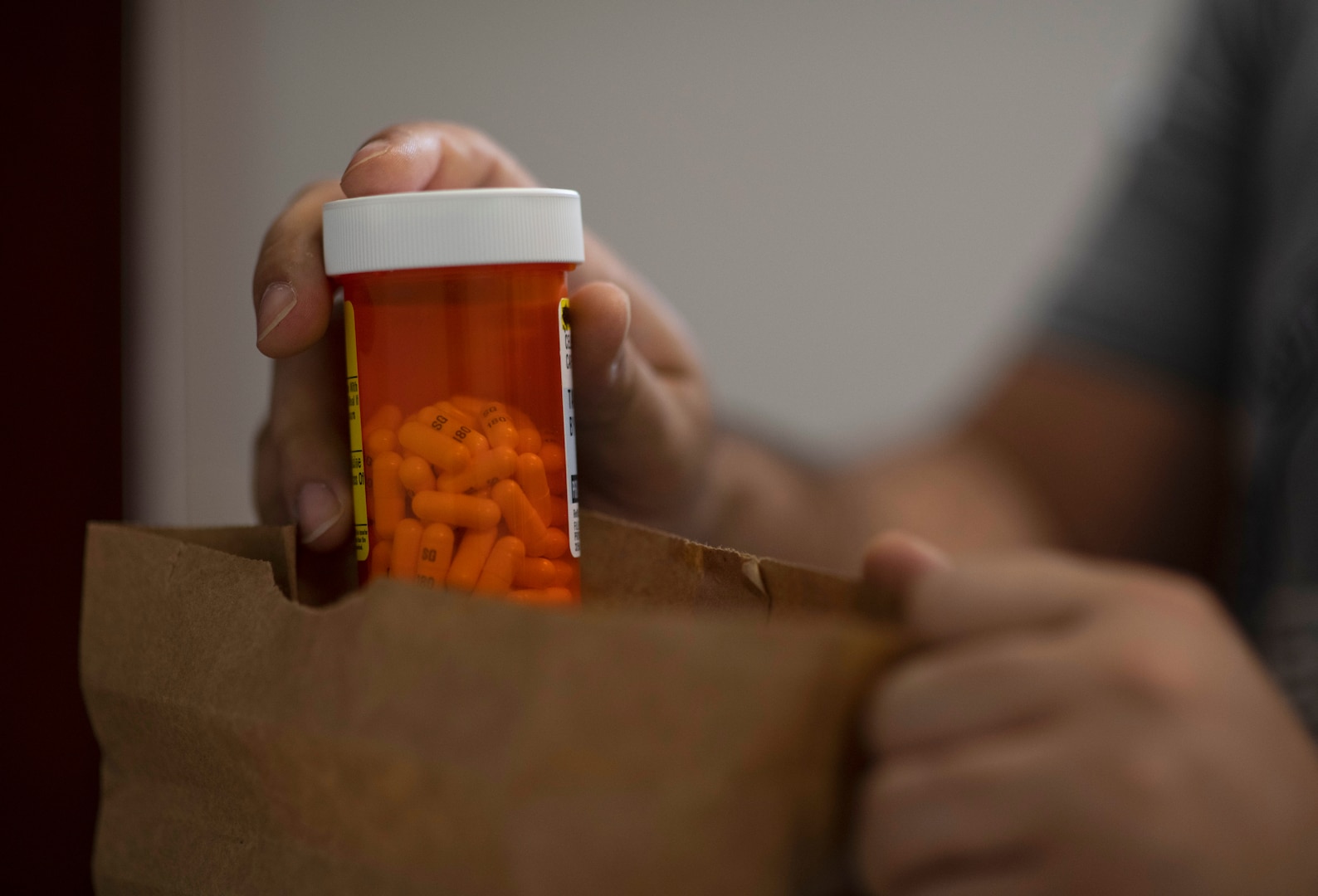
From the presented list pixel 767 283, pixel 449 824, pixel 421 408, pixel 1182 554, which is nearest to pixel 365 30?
pixel 767 283

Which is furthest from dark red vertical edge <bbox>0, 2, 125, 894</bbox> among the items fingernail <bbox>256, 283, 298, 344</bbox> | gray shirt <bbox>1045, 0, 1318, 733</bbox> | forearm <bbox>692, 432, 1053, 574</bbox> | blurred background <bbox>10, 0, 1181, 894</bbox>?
gray shirt <bbox>1045, 0, 1318, 733</bbox>

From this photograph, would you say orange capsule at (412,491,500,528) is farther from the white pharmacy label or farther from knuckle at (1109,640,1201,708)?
knuckle at (1109,640,1201,708)

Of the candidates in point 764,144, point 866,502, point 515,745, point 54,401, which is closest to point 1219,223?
point 866,502

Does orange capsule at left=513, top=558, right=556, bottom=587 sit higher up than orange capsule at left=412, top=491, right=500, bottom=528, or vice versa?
orange capsule at left=412, top=491, right=500, bottom=528

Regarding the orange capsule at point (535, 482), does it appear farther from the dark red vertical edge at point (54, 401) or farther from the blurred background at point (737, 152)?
the blurred background at point (737, 152)

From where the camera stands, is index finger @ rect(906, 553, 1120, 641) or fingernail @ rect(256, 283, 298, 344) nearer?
index finger @ rect(906, 553, 1120, 641)

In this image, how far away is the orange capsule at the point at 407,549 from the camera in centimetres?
41

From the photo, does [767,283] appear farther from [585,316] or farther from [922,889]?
[922,889]

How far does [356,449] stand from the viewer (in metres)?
0.43

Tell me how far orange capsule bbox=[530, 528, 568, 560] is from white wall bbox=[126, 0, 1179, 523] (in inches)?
67.5

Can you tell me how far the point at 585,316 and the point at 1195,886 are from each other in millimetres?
336

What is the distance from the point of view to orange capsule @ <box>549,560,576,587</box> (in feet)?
1.42

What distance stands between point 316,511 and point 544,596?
128 millimetres

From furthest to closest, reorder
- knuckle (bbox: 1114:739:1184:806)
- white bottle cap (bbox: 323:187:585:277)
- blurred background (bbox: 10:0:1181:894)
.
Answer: blurred background (bbox: 10:0:1181:894) < white bottle cap (bbox: 323:187:585:277) < knuckle (bbox: 1114:739:1184:806)
